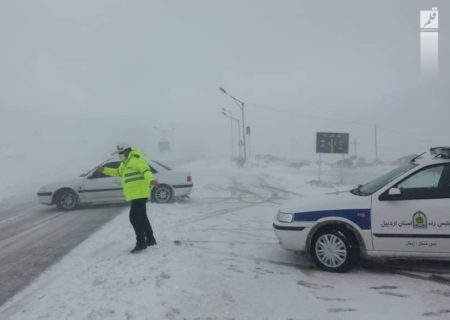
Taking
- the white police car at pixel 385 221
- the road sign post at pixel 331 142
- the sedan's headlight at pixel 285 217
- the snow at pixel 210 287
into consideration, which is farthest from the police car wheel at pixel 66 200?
the road sign post at pixel 331 142

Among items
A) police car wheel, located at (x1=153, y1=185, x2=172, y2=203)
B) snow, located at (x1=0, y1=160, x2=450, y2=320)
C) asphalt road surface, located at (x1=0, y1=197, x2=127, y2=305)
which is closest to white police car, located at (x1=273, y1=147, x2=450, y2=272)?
snow, located at (x1=0, y1=160, x2=450, y2=320)

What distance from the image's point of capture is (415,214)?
6750 millimetres

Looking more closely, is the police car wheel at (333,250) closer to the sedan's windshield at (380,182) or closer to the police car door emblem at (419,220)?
the sedan's windshield at (380,182)

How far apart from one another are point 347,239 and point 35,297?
414 cm

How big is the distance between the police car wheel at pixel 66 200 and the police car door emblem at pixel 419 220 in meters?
11.6

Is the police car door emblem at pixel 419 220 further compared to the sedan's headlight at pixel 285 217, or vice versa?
the sedan's headlight at pixel 285 217

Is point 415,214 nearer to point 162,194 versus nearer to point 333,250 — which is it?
point 333,250

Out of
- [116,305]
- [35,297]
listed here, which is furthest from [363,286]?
[35,297]

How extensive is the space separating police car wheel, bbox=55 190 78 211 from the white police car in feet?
33.5

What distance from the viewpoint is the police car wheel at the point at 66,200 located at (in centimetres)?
1586

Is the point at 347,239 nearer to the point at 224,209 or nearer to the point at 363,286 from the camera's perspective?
the point at 363,286

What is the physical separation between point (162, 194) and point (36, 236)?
213 inches

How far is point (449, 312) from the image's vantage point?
212 inches

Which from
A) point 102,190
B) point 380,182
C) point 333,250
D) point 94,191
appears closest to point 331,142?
point 102,190
